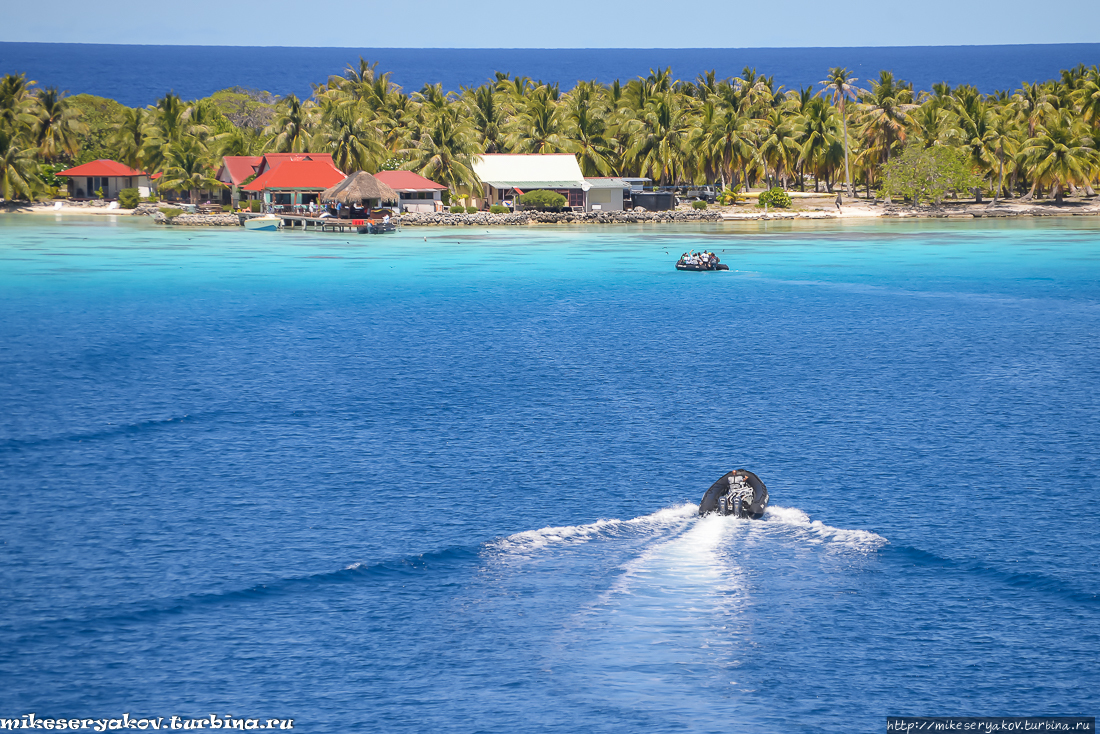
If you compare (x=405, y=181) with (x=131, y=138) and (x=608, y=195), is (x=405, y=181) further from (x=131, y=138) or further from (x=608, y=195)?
(x=131, y=138)

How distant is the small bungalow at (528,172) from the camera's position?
366ft

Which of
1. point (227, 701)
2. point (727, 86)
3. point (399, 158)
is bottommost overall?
point (227, 701)

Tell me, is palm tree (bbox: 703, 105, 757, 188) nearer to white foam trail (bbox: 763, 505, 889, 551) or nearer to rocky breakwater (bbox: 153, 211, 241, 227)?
rocky breakwater (bbox: 153, 211, 241, 227)

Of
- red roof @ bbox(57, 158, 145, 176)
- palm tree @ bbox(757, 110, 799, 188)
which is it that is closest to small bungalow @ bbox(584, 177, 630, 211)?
palm tree @ bbox(757, 110, 799, 188)

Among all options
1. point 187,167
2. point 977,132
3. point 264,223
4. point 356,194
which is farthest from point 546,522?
point 977,132

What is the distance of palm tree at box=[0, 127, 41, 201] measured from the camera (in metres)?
112

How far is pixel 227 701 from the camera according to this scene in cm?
1652

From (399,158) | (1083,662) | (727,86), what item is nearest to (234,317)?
(1083,662)

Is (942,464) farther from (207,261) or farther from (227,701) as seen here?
(207,261)

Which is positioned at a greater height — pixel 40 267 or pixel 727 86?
pixel 727 86

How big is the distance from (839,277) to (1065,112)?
190 feet

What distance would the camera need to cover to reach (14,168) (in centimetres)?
11388

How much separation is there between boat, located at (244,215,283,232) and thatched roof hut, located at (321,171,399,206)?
23.1ft

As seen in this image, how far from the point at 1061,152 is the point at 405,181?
6248 centimetres
